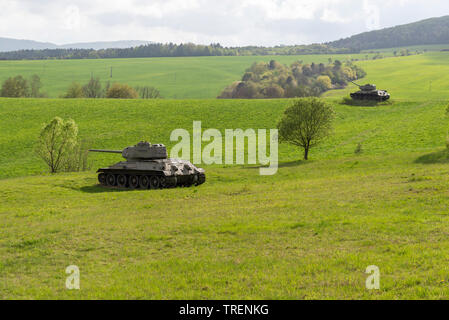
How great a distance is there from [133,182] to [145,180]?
119 centimetres

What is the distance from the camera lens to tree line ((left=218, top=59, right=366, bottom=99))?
113 metres

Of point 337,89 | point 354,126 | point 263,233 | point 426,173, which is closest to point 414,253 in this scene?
point 263,233

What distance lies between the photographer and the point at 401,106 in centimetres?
8131

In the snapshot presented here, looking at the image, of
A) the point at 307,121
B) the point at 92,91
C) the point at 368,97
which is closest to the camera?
the point at 307,121

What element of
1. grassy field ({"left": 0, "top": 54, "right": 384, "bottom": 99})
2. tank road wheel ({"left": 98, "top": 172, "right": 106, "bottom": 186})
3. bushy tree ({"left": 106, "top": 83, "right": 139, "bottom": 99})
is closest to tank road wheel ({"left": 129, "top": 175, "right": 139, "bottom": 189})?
tank road wheel ({"left": 98, "top": 172, "right": 106, "bottom": 186})

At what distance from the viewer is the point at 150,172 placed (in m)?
32.0

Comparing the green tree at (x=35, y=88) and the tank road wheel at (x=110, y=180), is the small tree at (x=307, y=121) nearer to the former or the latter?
the tank road wheel at (x=110, y=180)

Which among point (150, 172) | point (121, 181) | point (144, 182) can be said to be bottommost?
point (121, 181)

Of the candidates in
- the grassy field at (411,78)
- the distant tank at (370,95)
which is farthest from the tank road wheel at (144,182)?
the grassy field at (411,78)

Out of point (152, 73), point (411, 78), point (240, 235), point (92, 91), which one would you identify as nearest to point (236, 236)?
point (240, 235)

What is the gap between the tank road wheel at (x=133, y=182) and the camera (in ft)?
108

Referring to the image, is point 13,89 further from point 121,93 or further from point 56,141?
point 56,141

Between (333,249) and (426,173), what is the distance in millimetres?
16733

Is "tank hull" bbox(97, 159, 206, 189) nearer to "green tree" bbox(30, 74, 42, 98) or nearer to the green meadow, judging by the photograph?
the green meadow
